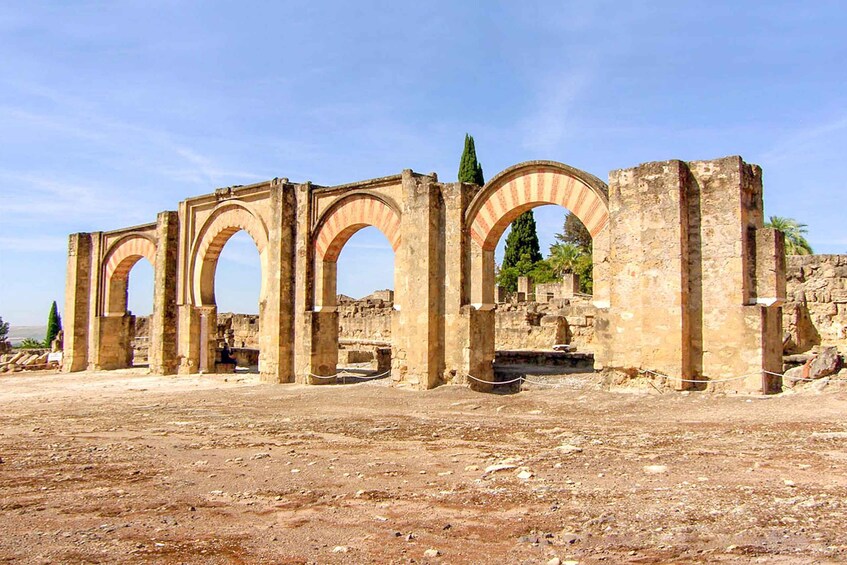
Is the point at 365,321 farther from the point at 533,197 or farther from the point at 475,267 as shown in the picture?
the point at 533,197

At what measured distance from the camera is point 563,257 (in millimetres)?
35312

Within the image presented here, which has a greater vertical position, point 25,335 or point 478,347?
point 478,347

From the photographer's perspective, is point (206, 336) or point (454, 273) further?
point (206, 336)

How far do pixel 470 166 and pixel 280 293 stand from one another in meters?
25.1

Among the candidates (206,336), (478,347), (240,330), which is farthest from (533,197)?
(240,330)

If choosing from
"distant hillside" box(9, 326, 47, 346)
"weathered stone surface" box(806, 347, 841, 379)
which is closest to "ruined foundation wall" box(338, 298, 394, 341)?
"weathered stone surface" box(806, 347, 841, 379)

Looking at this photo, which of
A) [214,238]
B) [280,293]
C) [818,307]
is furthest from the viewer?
[214,238]

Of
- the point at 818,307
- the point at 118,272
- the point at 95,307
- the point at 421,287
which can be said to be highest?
the point at 118,272

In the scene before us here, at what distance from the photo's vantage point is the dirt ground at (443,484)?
3189 mm

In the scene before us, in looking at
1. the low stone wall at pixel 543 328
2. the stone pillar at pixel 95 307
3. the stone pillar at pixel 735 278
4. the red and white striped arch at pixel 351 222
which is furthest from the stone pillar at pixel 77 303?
the stone pillar at pixel 735 278

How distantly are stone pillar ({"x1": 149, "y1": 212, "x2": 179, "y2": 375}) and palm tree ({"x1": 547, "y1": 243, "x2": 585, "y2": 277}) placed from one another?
21.8 meters

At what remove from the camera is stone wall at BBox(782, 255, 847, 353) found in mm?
13102

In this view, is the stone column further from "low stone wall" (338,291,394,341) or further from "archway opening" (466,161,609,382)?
"low stone wall" (338,291,394,341)

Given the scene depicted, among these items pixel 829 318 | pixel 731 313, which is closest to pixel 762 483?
pixel 731 313
